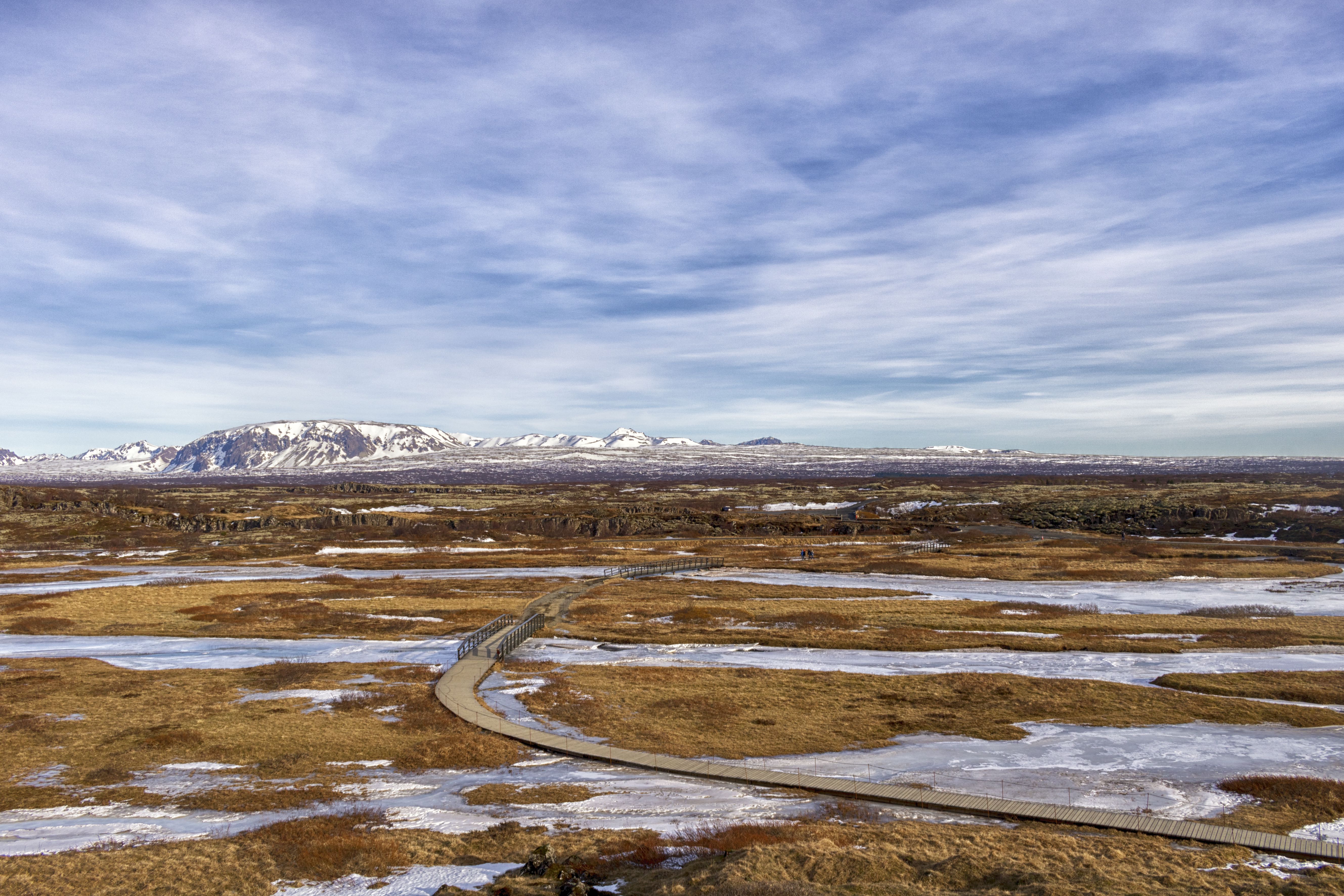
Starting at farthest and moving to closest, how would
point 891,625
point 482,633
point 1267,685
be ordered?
point 891,625 → point 482,633 → point 1267,685

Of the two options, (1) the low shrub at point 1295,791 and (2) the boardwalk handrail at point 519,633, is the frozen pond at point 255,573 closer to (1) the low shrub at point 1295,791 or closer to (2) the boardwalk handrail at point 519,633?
(2) the boardwalk handrail at point 519,633

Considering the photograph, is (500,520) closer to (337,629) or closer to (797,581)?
(797,581)

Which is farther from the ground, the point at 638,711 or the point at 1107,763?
the point at 1107,763

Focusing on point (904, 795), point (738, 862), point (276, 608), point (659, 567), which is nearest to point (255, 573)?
point (276, 608)

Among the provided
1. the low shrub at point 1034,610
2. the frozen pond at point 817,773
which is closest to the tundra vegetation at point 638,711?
the low shrub at point 1034,610

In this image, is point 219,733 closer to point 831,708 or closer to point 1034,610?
point 831,708

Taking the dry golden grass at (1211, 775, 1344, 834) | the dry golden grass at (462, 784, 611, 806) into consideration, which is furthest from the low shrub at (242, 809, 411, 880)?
the dry golden grass at (1211, 775, 1344, 834)

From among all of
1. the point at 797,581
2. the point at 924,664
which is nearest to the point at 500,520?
the point at 797,581
